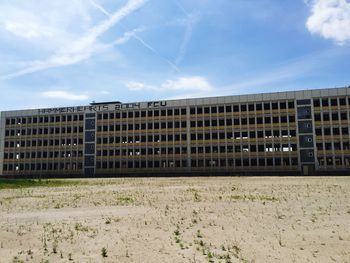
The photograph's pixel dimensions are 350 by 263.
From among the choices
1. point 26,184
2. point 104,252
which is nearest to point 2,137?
point 26,184

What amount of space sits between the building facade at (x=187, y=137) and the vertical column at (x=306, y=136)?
0.20m

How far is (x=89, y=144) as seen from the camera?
91.6 metres

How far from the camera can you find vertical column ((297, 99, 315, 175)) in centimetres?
7506

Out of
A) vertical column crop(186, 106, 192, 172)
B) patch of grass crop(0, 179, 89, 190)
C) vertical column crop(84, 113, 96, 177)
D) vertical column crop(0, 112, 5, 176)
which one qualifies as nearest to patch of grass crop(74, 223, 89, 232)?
patch of grass crop(0, 179, 89, 190)

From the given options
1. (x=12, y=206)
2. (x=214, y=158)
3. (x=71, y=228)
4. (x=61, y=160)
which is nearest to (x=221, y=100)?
(x=214, y=158)

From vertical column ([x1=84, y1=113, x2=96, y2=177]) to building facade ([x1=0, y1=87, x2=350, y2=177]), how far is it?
260mm

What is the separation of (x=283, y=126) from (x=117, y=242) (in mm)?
70073

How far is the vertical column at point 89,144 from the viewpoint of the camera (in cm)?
8981

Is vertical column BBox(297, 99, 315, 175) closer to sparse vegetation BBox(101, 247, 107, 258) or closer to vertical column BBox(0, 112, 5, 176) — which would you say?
sparse vegetation BBox(101, 247, 107, 258)

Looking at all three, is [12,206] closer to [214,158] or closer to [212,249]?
[212,249]

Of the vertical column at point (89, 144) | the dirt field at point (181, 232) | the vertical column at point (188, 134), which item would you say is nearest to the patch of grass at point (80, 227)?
the dirt field at point (181, 232)

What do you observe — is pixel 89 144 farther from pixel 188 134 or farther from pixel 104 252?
pixel 104 252

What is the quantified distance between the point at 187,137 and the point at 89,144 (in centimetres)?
2625

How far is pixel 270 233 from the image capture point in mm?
15031
